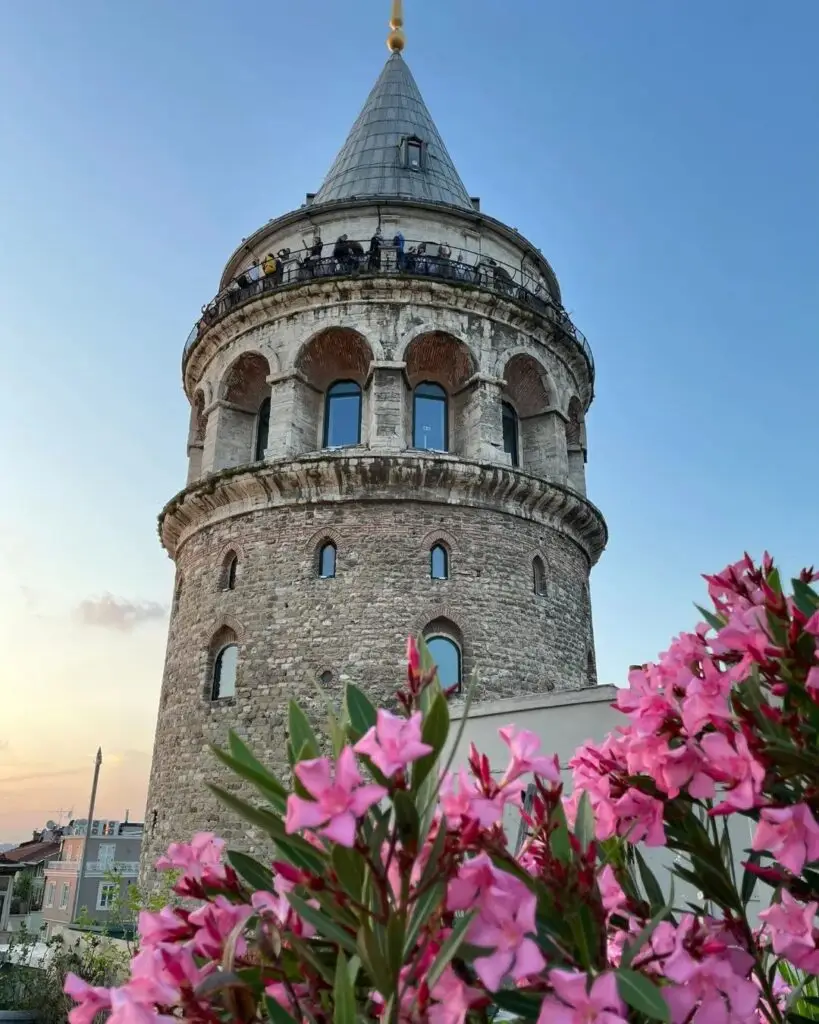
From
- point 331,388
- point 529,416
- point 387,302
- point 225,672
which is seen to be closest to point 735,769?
point 225,672

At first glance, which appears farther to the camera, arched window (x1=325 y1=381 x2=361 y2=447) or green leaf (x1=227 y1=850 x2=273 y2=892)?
arched window (x1=325 y1=381 x2=361 y2=447)

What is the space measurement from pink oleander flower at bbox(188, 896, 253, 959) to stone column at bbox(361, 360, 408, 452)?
1337 centimetres

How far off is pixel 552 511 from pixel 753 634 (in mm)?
13759

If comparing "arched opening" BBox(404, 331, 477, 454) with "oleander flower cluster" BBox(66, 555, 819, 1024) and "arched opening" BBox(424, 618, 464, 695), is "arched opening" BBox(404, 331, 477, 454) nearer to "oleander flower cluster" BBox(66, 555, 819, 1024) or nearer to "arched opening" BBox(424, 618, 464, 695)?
"arched opening" BBox(424, 618, 464, 695)

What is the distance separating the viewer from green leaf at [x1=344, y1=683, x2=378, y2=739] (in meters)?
1.97

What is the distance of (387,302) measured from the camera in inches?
630

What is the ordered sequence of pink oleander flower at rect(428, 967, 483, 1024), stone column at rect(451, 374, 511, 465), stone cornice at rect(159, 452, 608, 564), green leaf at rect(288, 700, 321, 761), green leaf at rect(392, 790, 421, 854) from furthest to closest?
stone column at rect(451, 374, 511, 465) → stone cornice at rect(159, 452, 608, 564) → green leaf at rect(288, 700, 321, 761) → green leaf at rect(392, 790, 421, 854) → pink oleander flower at rect(428, 967, 483, 1024)

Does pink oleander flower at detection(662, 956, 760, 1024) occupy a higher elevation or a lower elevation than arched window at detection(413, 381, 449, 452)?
lower

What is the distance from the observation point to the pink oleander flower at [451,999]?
4.88 ft

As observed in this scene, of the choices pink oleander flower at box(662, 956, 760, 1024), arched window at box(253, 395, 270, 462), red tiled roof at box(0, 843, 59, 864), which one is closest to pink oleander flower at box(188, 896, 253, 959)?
pink oleander flower at box(662, 956, 760, 1024)

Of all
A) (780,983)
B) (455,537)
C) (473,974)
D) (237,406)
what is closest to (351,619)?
(455,537)

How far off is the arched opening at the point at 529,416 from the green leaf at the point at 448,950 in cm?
1537

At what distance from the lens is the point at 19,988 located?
11797 mm

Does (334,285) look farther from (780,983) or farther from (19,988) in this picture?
(780,983)
